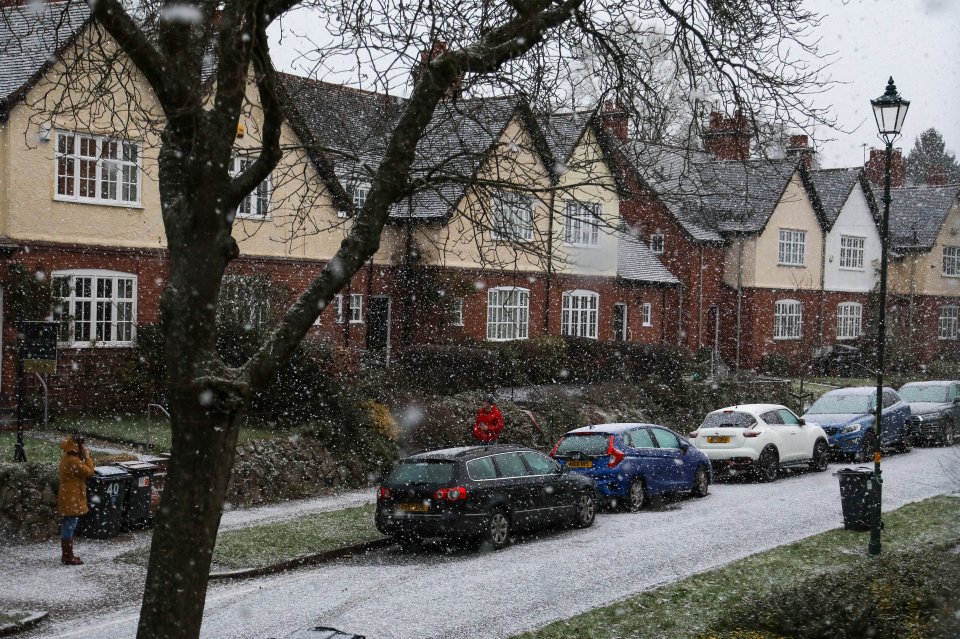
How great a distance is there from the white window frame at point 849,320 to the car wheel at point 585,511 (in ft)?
121

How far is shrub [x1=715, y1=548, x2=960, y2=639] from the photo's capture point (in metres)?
7.94

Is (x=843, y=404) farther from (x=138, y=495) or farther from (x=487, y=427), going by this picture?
(x=138, y=495)

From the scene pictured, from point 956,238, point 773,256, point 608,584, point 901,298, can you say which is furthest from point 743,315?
point 608,584

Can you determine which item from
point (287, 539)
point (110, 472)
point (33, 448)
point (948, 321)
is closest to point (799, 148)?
point (287, 539)

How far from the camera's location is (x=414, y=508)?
14.5m

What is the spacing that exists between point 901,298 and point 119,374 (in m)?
40.0

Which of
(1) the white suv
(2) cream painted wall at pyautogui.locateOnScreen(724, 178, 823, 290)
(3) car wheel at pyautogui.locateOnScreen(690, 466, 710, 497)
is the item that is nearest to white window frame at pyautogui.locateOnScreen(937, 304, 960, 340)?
(2) cream painted wall at pyautogui.locateOnScreen(724, 178, 823, 290)

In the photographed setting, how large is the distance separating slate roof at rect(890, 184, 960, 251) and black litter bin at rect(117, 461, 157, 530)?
4452cm

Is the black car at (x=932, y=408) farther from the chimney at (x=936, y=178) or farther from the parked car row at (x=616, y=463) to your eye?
the chimney at (x=936, y=178)

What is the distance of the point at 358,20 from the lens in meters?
8.81

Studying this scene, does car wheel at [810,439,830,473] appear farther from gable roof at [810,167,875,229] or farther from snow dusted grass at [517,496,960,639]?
gable roof at [810,167,875,229]

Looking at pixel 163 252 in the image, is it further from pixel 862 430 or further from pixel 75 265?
A: pixel 862 430

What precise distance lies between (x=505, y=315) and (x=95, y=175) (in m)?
14.7

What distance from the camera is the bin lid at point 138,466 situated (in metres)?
15.6
